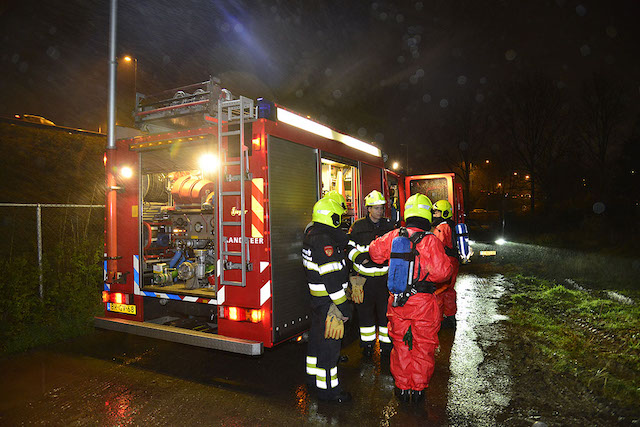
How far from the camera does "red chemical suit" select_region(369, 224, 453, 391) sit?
384cm

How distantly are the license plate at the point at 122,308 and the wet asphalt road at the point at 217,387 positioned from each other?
2.13ft

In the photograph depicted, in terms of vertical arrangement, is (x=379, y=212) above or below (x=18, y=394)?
above

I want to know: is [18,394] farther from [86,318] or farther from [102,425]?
[86,318]

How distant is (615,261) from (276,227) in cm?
1266

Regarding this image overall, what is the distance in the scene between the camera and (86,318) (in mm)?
6504

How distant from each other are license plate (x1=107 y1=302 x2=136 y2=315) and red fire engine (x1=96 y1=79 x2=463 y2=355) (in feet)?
0.05

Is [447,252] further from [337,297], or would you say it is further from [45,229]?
[45,229]

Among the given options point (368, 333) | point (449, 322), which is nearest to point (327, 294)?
point (368, 333)

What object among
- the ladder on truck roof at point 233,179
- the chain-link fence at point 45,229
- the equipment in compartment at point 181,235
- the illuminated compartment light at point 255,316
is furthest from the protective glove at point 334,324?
the chain-link fence at point 45,229

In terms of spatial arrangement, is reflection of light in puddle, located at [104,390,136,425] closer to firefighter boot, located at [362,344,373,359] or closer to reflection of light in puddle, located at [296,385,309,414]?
reflection of light in puddle, located at [296,385,309,414]

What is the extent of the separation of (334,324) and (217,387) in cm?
152

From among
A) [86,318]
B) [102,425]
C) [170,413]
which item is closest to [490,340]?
[170,413]

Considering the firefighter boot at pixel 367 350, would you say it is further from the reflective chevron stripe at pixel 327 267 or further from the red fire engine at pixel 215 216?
the reflective chevron stripe at pixel 327 267

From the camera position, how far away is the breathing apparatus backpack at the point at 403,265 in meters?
3.84
